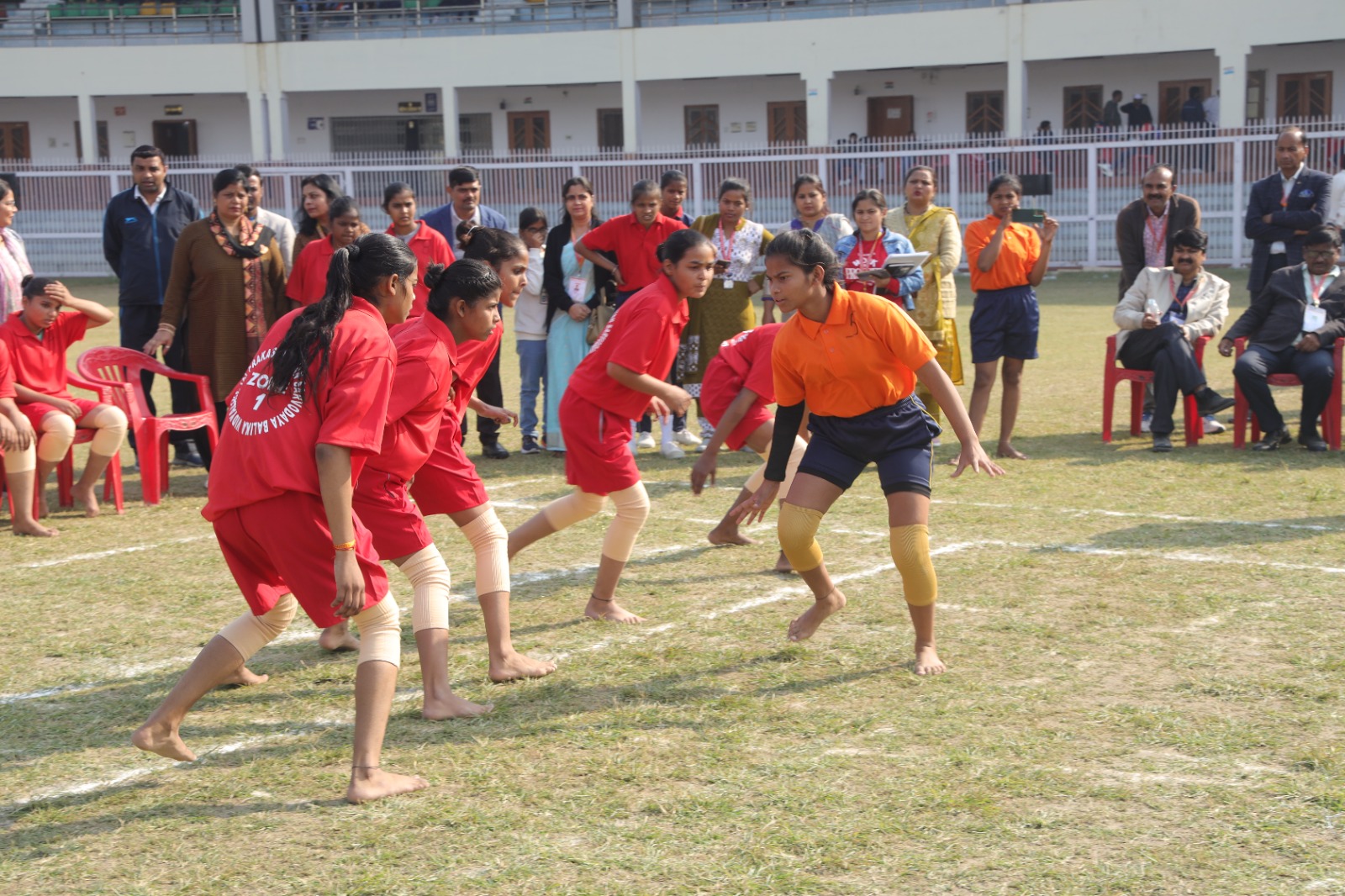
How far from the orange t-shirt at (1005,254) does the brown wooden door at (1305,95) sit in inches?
1046

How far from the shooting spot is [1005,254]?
31.4 feet

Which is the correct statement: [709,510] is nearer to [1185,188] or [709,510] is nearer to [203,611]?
[203,611]

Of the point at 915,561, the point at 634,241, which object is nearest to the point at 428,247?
the point at 634,241

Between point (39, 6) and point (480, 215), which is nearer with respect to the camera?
point (480, 215)

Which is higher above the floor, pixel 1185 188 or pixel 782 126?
pixel 782 126

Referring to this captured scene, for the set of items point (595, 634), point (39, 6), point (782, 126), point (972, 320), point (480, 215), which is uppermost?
point (39, 6)

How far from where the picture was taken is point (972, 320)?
9.73m

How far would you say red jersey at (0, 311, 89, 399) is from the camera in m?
8.16

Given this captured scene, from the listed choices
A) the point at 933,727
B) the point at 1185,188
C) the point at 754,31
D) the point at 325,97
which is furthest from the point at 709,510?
the point at 325,97

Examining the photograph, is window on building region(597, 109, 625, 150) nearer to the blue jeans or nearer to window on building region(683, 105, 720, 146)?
window on building region(683, 105, 720, 146)

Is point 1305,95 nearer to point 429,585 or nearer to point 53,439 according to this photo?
point 53,439

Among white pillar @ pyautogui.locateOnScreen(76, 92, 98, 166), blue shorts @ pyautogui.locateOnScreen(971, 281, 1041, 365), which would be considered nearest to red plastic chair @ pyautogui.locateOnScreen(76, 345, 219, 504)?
blue shorts @ pyautogui.locateOnScreen(971, 281, 1041, 365)

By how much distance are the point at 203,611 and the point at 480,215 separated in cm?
489

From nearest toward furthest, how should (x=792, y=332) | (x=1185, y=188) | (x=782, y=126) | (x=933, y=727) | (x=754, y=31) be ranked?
(x=933, y=727) < (x=792, y=332) < (x=1185, y=188) < (x=754, y=31) < (x=782, y=126)
